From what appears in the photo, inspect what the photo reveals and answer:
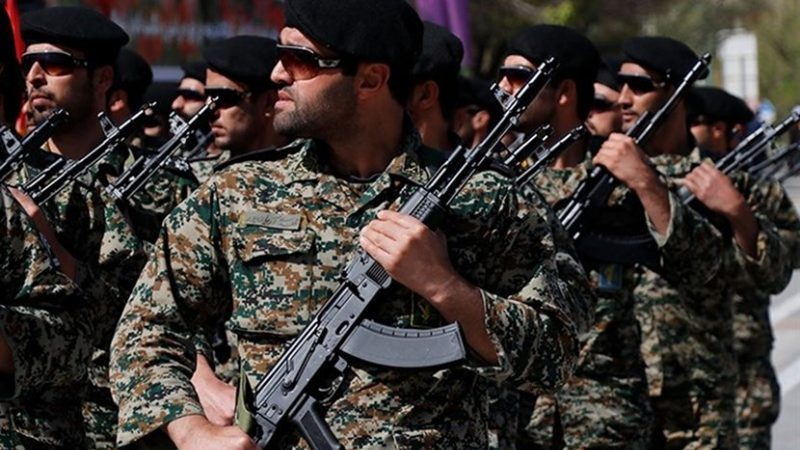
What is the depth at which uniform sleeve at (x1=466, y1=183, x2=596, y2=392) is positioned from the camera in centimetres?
445

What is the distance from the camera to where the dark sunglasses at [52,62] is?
662 centimetres

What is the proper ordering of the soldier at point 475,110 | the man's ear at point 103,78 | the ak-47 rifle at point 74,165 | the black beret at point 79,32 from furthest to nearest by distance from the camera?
the soldier at point 475,110 → the man's ear at point 103,78 → the black beret at point 79,32 → the ak-47 rifle at point 74,165

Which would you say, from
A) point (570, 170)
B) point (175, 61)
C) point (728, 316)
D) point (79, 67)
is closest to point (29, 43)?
point (79, 67)

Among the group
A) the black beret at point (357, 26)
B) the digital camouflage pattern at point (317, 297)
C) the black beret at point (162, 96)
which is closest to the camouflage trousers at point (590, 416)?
the digital camouflage pattern at point (317, 297)

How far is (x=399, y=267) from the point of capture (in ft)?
14.2

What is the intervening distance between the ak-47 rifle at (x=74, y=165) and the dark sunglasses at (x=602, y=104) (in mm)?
2954

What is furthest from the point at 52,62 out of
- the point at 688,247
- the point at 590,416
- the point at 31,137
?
the point at 688,247

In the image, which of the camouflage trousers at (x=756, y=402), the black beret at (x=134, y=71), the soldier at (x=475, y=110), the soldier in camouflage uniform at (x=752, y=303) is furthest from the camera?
the camouflage trousers at (x=756, y=402)

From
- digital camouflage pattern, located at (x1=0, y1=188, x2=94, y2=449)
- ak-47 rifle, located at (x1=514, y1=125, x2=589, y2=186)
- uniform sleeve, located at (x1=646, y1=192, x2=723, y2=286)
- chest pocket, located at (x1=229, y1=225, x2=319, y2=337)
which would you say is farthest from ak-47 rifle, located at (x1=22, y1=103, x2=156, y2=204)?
uniform sleeve, located at (x1=646, y1=192, x2=723, y2=286)

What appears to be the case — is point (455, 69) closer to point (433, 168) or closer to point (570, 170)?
point (570, 170)

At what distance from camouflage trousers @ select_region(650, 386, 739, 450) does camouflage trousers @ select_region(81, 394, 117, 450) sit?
8.76 feet

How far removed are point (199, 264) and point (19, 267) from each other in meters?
0.42

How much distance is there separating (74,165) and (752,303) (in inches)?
215

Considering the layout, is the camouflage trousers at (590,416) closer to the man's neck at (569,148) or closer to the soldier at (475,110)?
the man's neck at (569,148)
